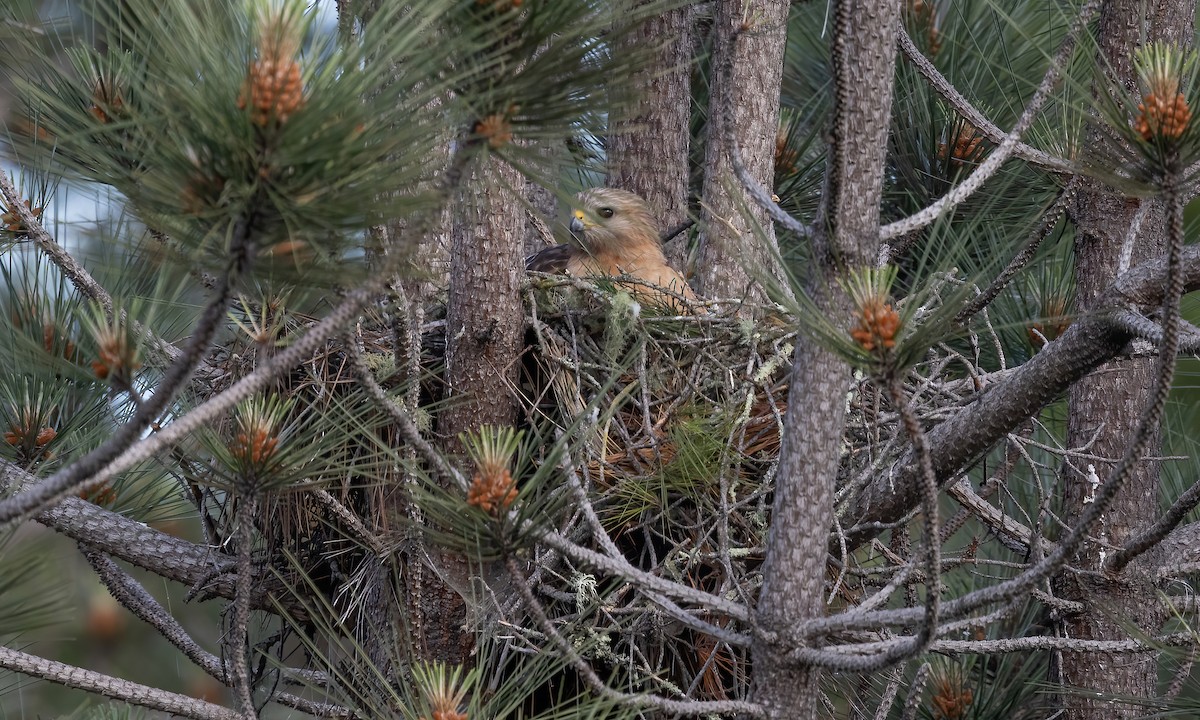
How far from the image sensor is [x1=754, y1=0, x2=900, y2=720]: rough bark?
2342mm

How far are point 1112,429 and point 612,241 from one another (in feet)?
6.35

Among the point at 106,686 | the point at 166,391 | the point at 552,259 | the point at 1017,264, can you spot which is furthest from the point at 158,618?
the point at 1017,264

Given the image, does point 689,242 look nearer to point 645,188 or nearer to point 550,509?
point 645,188

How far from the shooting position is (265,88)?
166cm

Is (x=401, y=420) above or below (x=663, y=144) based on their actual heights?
below

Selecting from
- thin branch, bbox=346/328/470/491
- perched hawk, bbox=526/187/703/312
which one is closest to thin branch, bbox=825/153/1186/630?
thin branch, bbox=346/328/470/491

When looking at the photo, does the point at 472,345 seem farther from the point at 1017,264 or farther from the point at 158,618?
the point at 1017,264

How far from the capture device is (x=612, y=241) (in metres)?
4.84

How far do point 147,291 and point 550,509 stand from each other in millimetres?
2177

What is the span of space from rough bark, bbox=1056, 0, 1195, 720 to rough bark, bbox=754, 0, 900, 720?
1.54m

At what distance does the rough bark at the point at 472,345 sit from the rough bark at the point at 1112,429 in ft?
5.73

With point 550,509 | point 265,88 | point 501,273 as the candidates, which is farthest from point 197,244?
point 501,273

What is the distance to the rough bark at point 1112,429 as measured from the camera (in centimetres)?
373

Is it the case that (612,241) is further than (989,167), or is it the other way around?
(612,241)
